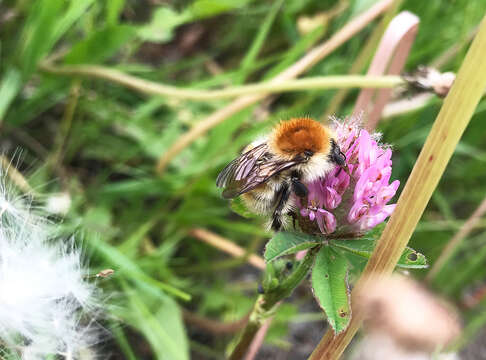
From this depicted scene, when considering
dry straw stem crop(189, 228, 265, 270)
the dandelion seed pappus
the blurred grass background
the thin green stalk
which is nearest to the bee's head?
the dandelion seed pappus

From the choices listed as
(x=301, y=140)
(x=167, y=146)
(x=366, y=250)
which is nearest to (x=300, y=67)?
(x=167, y=146)

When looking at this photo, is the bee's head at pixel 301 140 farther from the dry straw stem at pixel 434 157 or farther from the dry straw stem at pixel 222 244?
the dry straw stem at pixel 222 244

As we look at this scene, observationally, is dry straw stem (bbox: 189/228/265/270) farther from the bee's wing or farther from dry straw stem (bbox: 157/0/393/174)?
the bee's wing

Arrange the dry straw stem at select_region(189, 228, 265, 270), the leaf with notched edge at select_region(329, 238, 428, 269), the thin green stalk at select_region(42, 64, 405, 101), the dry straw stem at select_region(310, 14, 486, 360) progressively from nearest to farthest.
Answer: the dry straw stem at select_region(310, 14, 486, 360), the leaf with notched edge at select_region(329, 238, 428, 269), the thin green stalk at select_region(42, 64, 405, 101), the dry straw stem at select_region(189, 228, 265, 270)

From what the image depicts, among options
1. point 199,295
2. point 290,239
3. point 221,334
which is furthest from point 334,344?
point 199,295

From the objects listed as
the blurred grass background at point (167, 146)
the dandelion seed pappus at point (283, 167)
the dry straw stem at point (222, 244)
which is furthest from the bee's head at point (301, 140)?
the dry straw stem at point (222, 244)

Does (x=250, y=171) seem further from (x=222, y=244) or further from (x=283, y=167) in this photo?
(x=222, y=244)
